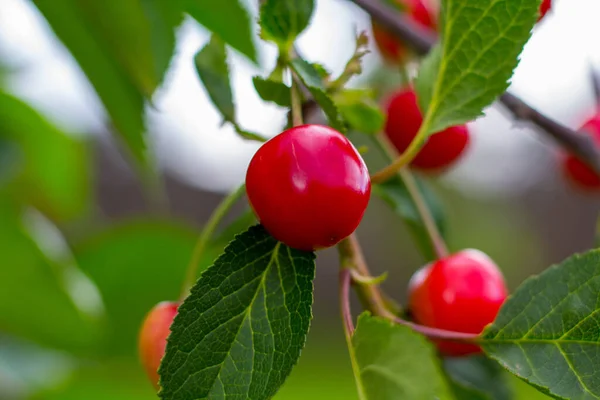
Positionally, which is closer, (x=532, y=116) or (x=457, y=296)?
(x=457, y=296)

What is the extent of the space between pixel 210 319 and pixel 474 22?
15.2 inches

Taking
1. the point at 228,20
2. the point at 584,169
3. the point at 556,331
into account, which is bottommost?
the point at 556,331

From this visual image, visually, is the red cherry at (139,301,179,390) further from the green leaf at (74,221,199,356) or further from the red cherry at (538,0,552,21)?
the green leaf at (74,221,199,356)

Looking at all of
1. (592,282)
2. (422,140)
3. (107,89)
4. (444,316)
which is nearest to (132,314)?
(107,89)

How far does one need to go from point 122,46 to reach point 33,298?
73 centimetres

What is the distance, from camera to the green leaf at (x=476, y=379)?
1.01m

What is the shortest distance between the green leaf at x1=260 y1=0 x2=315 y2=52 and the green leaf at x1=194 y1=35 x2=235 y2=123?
0.22ft

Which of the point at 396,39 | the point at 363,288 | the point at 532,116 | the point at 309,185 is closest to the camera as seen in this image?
the point at 309,185

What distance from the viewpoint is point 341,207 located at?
61 centimetres

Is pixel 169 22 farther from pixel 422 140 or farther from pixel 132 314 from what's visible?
pixel 132 314

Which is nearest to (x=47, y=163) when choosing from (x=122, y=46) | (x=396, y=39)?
(x=122, y=46)

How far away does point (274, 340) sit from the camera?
0.63 meters

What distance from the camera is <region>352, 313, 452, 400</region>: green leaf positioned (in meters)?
0.62

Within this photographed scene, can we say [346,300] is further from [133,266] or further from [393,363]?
[133,266]
